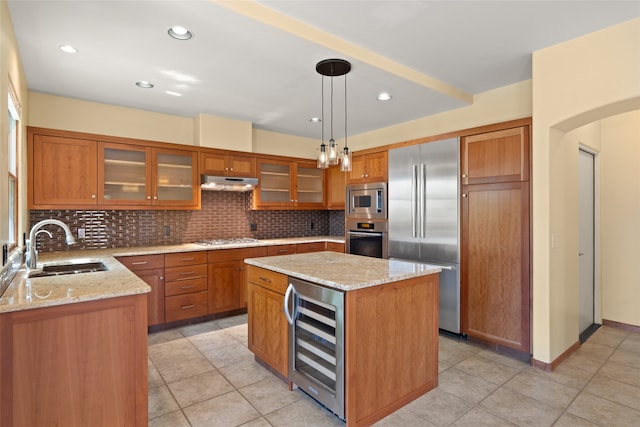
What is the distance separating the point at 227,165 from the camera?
4539 millimetres

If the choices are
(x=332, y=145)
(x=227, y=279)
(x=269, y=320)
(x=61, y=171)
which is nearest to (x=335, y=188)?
(x=227, y=279)

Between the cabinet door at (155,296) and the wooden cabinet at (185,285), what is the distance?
54 millimetres

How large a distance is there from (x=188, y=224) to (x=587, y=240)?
4.81 m

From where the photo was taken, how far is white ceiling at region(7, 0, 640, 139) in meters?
2.18

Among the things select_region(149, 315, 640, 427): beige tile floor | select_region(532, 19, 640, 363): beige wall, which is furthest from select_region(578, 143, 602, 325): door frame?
select_region(532, 19, 640, 363): beige wall

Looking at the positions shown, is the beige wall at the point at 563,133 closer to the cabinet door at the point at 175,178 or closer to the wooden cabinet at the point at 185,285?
the wooden cabinet at the point at 185,285

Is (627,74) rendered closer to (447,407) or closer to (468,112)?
(468,112)

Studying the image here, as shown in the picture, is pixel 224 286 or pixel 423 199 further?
pixel 224 286

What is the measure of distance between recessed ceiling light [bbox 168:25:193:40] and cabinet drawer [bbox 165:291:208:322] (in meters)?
2.71

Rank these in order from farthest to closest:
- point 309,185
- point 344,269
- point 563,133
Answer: point 309,185 → point 563,133 → point 344,269

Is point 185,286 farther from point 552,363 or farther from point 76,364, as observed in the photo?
point 552,363

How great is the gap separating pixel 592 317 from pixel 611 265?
0.64 metres

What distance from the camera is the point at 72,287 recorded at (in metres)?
1.95

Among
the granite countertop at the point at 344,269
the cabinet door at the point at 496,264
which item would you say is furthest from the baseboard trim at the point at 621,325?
the granite countertop at the point at 344,269
